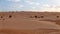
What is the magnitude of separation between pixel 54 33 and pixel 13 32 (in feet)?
7.83

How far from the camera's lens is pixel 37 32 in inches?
383

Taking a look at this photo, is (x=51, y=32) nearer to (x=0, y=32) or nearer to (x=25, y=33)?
(x=25, y=33)

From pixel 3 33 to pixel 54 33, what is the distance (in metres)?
2.90

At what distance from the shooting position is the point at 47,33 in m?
9.44

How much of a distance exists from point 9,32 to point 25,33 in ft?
3.34

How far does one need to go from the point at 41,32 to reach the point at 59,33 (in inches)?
40.0

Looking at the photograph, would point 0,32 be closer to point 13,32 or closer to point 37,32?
point 13,32

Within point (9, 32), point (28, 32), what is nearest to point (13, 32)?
point (9, 32)

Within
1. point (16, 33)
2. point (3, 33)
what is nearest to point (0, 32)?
point (3, 33)

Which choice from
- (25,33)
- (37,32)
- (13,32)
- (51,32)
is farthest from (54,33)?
(13,32)

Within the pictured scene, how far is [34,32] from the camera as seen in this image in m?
9.75

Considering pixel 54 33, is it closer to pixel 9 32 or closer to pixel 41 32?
pixel 41 32

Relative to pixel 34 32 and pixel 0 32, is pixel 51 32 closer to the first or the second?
pixel 34 32

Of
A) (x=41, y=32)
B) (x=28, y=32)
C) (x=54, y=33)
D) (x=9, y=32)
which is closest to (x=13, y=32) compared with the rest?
(x=9, y=32)
